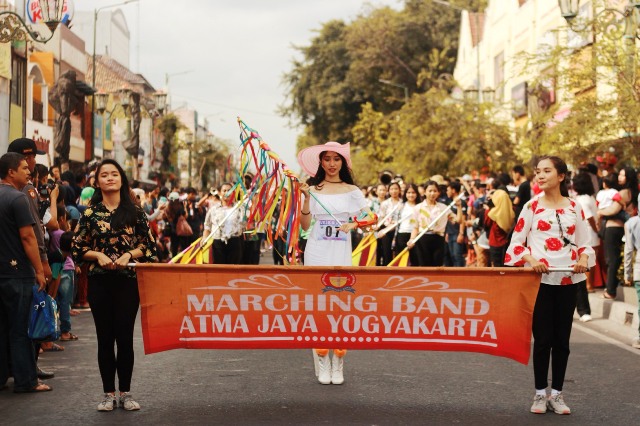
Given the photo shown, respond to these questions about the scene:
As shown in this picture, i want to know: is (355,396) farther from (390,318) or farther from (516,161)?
(516,161)

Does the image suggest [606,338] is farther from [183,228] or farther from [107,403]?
[183,228]

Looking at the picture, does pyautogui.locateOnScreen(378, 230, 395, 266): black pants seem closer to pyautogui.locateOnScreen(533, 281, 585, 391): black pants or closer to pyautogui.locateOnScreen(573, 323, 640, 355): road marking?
pyautogui.locateOnScreen(573, 323, 640, 355): road marking

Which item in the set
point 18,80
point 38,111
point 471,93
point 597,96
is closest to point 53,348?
point 597,96

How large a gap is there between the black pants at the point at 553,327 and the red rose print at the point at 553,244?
0.26m

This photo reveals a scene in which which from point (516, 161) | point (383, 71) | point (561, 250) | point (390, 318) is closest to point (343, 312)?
point (390, 318)

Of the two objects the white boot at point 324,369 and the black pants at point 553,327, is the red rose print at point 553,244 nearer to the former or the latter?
the black pants at point 553,327

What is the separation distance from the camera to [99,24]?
75.4 meters

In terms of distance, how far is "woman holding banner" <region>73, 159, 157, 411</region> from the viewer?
303 inches

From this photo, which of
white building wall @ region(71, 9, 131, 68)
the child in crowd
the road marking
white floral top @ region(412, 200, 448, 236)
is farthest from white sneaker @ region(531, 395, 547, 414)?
white building wall @ region(71, 9, 131, 68)

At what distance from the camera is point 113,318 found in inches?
305

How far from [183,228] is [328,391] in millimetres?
17222

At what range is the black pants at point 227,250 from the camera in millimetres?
17641

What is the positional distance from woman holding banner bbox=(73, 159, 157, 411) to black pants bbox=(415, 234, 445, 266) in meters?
9.55

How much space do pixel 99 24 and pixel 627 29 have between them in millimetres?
62898
